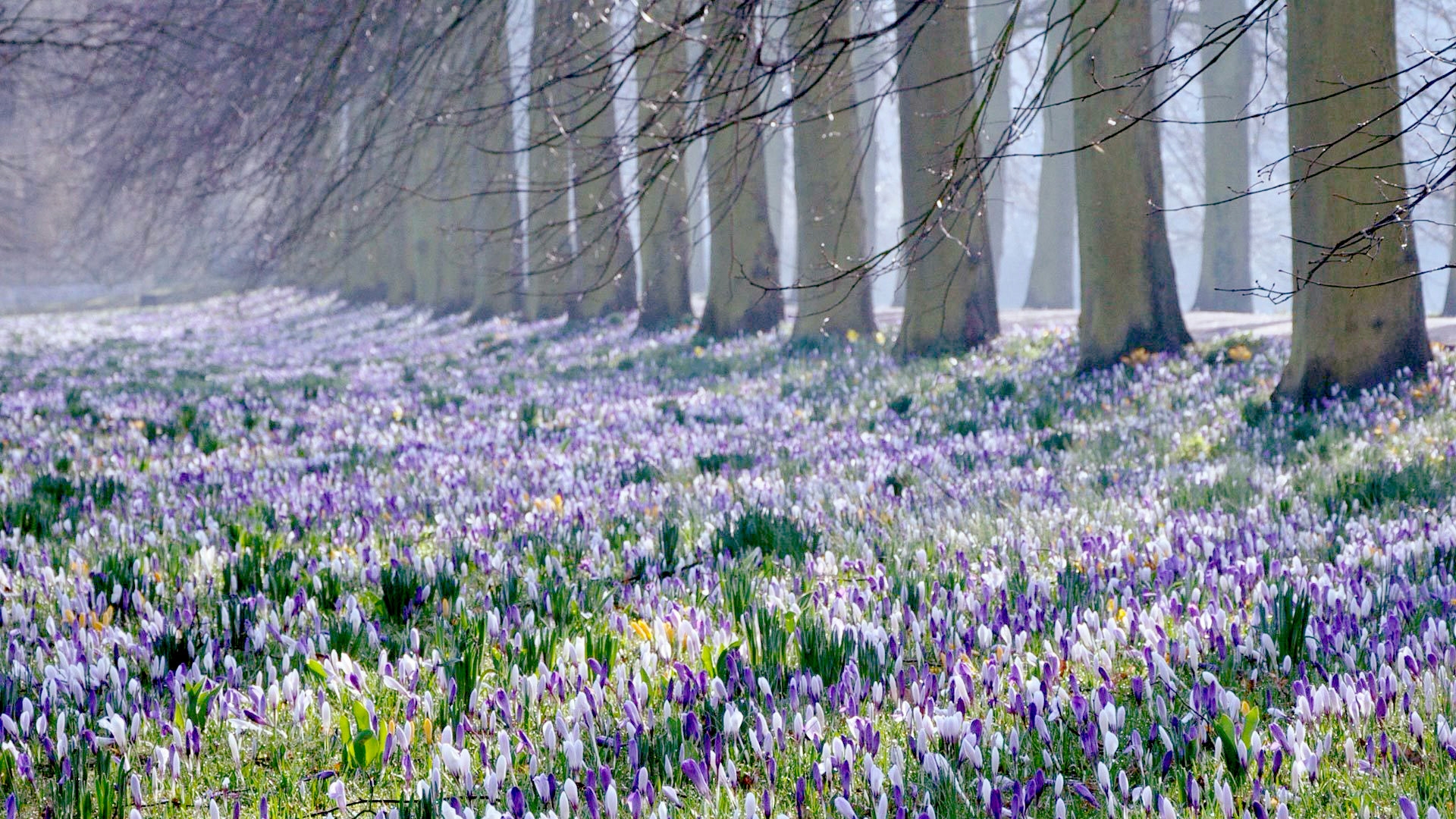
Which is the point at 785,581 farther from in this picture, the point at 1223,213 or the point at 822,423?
the point at 1223,213

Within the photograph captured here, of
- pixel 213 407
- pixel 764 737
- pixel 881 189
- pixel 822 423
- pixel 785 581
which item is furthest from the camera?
pixel 881 189

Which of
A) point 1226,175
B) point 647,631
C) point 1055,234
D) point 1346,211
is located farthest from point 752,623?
Result: point 1055,234

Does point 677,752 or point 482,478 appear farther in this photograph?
point 482,478

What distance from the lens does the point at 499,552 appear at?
477 centimetres

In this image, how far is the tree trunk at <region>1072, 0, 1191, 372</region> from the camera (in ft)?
38.0

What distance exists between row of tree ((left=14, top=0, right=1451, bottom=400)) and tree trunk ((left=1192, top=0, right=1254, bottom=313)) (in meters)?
0.09

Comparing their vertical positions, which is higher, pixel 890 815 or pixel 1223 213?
pixel 1223 213

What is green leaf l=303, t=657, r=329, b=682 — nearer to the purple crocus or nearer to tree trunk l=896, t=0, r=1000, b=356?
the purple crocus

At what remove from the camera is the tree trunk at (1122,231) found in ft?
38.0

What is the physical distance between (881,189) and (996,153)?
5981cm

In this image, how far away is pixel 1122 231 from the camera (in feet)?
38.9

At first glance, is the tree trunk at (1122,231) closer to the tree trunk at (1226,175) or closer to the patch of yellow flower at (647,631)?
the patch of yellow flower at (647,631)

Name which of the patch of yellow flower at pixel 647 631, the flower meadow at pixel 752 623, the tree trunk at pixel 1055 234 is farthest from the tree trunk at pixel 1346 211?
the tree trunk at pixel 1055 234

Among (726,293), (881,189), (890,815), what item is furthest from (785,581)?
(881,189)
